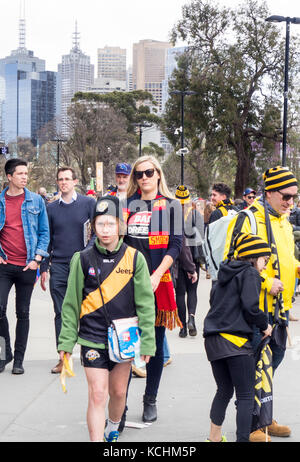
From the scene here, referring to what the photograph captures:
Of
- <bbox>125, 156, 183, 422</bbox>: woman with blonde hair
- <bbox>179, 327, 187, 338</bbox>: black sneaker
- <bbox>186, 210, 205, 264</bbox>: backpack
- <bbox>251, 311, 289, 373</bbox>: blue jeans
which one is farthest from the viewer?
<bbox>186, 210, 205, 264</bbox>: backpack

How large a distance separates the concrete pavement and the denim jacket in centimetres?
109

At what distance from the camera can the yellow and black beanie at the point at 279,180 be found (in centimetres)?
406

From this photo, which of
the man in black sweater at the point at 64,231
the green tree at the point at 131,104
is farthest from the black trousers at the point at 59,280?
the green tree at the point at 131,104

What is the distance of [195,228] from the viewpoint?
26.7ft

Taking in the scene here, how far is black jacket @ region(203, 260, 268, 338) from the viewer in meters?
3.61

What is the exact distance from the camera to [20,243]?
19.1ft

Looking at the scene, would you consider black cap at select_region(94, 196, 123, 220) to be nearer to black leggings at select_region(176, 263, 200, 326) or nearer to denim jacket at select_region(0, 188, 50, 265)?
denim jacket at select_region(0, 188, 50, 265)

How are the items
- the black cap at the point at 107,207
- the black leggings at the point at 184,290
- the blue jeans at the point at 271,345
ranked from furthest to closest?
the black leggings at the point at 184,290, the blue jeans at the point at 271,345, the black cap at the point at 107,207

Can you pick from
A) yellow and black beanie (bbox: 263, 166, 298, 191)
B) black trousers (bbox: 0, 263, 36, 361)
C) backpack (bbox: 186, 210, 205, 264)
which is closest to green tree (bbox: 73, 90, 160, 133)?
backpack (bbox: 186, 210, 205, 264)

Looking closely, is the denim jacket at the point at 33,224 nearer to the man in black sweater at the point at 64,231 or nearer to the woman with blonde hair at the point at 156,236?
the man in black sweater at the point at 64,231

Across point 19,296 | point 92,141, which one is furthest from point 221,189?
point 92,141

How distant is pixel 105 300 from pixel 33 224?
240 centimetres

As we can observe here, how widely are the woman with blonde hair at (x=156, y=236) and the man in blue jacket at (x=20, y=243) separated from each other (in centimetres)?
155
